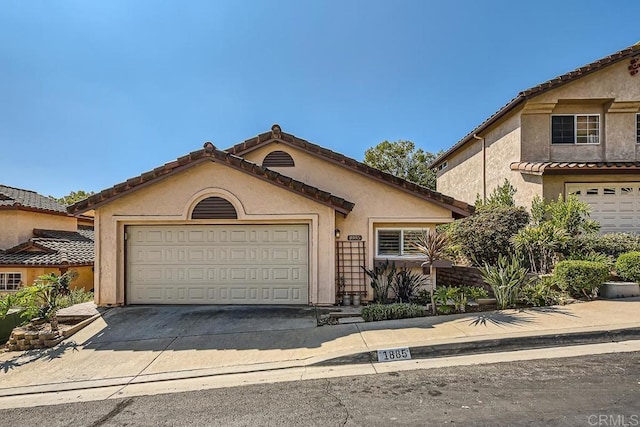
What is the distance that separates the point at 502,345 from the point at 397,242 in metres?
4.66

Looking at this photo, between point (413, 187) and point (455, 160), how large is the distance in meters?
13.7

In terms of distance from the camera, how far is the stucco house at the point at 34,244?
15953mm

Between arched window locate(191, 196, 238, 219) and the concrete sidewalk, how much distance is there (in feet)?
11.1

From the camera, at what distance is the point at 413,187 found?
10.2 metres

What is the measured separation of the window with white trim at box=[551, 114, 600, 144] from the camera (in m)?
14.6

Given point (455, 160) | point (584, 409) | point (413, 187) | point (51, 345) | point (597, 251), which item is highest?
point (455, 160)

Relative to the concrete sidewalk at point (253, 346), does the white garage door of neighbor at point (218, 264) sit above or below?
above

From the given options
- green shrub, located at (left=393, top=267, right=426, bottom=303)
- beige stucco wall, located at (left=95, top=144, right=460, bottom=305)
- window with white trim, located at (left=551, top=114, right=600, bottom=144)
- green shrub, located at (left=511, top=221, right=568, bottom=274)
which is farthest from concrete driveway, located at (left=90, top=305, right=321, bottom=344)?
window with white trim, located at (left=551, top=114, right=600, bottom=144)

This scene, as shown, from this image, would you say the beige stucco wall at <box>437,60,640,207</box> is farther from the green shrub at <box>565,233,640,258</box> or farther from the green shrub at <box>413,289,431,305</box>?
the green shrub at <box>413,289,431,305</box>

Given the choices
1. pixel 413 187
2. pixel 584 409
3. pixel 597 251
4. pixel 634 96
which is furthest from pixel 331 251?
pixel 634 96

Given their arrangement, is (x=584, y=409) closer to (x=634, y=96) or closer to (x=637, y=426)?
(x=637, y=426)

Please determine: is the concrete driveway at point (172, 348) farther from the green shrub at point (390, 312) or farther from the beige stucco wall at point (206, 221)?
the beige stucco wall at point (206, 221)

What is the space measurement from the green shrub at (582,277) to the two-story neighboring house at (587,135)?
220 inches

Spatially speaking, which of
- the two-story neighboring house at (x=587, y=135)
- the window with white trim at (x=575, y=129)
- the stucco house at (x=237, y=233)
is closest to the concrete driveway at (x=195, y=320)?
the stucco house at (x=237, y=233)
